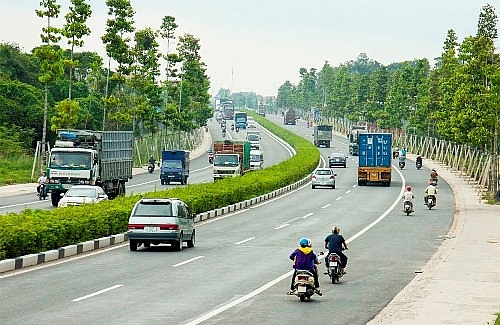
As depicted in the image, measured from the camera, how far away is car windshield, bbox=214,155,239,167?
245 ft

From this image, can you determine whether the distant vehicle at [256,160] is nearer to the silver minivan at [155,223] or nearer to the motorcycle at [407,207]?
the motorcycle at [407,207]

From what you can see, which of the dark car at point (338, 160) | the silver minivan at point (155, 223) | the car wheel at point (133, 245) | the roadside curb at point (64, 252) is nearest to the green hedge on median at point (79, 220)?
the roadside curb at point (64, 252)

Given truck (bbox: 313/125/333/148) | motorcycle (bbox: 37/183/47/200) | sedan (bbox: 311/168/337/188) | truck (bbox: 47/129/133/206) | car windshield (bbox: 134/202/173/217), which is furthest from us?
truck (bbox: 313/125/333/148)

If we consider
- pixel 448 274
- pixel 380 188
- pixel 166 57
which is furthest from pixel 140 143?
pixel 448 274

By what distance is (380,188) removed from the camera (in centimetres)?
7400

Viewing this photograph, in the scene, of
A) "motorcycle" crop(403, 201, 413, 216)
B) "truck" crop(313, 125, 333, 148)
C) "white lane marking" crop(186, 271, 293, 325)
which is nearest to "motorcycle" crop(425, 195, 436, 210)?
"motorcycle" crop(403, 201, 413, 216)

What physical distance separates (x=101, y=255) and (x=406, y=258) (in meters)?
8.81

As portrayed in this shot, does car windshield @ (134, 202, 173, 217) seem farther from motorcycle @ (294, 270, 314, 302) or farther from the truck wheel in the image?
the truck wheel

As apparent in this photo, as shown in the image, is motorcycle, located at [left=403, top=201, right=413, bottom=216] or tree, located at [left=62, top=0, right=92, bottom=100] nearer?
motorcycle, located at [left=403, top=201, right=413, bottom=216]

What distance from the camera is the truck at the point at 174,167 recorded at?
74062 millimetres

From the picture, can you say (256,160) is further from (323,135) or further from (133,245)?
(133,245)

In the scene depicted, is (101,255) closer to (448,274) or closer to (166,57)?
(448,274)

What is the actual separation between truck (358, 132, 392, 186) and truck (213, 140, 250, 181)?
8.98m

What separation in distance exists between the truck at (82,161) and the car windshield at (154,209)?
57.4 ft
